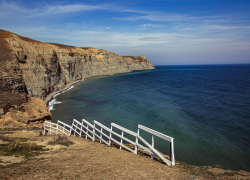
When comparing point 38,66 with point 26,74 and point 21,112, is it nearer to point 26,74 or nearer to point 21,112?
point 26,74

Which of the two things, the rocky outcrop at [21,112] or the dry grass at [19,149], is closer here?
the dry grass at [19,149]

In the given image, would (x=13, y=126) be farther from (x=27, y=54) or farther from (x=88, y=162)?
(x=27, y=54)

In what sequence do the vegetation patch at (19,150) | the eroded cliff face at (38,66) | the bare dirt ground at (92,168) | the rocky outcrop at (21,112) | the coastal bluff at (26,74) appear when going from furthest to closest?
1. the eroded cliff face at (38,66)
2. the coastal bluff at (26,74)
3. the rocky outcrop at (21,112)
4. the vegetation patch at (19,150)
5. the bare dirt ground at (92,168)

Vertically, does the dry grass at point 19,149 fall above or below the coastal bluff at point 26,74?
below

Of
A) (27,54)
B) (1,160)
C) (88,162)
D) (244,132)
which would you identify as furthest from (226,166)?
(27,54)

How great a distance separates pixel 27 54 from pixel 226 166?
33.1 meters

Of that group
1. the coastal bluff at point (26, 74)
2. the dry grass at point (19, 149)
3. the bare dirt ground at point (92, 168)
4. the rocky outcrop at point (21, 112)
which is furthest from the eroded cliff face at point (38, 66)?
the bare dirt ground at point (92, 168)

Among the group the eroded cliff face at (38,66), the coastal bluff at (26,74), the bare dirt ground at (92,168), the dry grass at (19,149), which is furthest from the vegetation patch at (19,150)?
the eroded cliff face at (38,66)

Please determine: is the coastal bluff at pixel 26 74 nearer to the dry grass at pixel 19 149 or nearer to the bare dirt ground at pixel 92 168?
the dry grass at pixel 19 149

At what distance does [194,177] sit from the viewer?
5.32 meters

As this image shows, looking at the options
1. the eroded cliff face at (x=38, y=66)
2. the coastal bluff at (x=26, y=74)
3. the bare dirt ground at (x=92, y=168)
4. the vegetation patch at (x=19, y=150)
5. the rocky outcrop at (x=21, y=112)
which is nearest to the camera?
the bare dirt ground at (x=92, y=168)

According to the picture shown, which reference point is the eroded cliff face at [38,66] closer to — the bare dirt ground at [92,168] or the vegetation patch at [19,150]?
the vegetation patch at [19,150]

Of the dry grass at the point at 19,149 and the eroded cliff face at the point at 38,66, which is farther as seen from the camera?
the eroded cliff face at the point at 38,66

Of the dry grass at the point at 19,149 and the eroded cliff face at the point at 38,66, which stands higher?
the eroded cliff face at the point at 38,66
